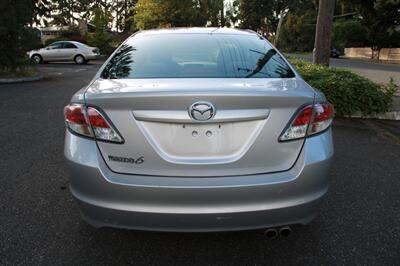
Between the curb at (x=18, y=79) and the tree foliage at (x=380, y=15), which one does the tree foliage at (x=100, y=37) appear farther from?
the tree foliage at (x=380, y=15)

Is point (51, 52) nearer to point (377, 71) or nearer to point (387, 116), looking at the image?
point (377, 71)

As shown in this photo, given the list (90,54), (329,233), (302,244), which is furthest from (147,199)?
(90,54)

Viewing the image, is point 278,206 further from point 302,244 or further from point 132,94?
point 132,94

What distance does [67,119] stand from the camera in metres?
2.60

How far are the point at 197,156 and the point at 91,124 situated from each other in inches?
26.1

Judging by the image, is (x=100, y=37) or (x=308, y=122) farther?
(x=100, y=37)

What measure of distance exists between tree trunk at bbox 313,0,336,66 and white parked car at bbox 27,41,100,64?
62.0ft

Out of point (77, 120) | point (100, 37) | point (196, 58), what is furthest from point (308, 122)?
point (100, 37)

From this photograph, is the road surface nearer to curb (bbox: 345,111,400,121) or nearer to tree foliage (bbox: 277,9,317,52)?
curb (bbox: 345,111,400,121)

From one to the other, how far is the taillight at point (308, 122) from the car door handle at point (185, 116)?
224mm

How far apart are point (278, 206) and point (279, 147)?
344 mm

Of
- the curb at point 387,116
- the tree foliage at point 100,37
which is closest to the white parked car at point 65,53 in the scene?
the tree foliage at point 100,37

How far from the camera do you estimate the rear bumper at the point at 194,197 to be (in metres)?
2.33

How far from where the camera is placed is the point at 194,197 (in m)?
2.32
